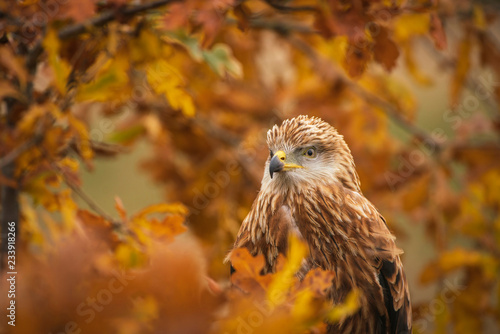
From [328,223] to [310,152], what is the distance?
0.19 m

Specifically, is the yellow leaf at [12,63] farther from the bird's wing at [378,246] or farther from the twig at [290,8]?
the bird's wing at [378,246]

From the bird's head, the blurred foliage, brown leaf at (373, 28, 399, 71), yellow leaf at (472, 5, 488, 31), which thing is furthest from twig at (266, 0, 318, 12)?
yellow leaf at (472, 5, 488, 31)

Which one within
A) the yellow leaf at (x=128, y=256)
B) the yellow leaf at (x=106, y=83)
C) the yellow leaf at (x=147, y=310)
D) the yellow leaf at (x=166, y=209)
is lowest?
the yellow leaf at (x=128, y=256)

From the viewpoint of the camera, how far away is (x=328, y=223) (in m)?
1.30

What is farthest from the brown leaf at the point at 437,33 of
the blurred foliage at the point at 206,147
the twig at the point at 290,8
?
the twig at the point at 290,8

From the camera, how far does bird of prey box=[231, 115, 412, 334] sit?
128cm

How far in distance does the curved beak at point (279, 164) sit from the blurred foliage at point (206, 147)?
24cm

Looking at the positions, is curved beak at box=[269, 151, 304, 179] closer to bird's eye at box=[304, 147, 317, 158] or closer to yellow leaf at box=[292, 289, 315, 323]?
bird's eye at box=[304, 147, 317, 158]

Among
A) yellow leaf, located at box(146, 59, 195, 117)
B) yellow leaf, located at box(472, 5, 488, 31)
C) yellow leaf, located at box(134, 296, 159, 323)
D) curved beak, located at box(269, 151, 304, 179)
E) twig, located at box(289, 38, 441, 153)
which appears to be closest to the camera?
yellow leaf, located at box(134, 296, 159, 323)

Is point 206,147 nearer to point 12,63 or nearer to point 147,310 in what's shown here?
point 12,63

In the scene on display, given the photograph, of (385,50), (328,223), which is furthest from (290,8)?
(328,223)

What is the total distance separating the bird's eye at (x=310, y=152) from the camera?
53.3 inches

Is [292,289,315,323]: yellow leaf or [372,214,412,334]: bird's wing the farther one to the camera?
[372,214,412,334]: bird's wing

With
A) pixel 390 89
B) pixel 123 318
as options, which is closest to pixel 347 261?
pixel 123 318
